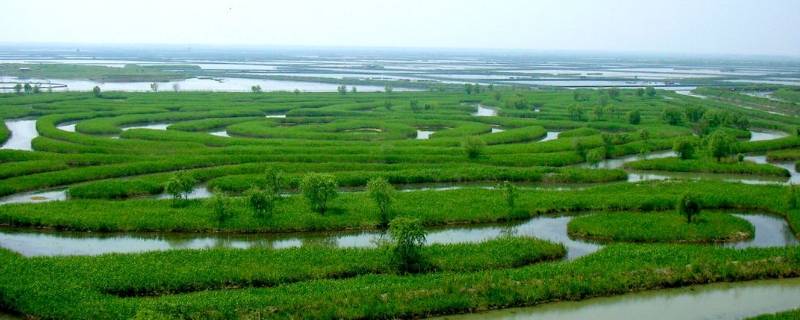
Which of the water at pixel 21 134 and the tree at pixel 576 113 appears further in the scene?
the tree at pixel 576 113

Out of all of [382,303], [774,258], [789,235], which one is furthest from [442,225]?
[789,235]

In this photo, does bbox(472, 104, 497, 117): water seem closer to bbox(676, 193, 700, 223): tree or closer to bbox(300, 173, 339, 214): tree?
bbox(300, 173, 339, 214): tree

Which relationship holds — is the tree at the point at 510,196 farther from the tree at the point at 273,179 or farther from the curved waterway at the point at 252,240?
the tree at the point at 273,179

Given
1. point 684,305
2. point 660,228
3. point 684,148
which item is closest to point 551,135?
point 684,148

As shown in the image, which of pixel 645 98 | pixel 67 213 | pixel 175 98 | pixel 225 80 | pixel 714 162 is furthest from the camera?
pixel 225 80

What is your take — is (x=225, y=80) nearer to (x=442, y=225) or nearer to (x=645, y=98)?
(x=645, y=98)

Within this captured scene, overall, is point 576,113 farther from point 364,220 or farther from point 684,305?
point 684,305

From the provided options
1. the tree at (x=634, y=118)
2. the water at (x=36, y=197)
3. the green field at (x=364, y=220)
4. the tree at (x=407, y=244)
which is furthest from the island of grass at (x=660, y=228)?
the tree at (x=634, y=118)
